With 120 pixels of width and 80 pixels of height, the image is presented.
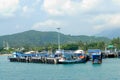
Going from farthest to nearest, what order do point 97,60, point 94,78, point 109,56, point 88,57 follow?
point 109,56 → point 88,57 → point 97,60 → point 94,78

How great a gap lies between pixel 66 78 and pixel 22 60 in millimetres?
65831

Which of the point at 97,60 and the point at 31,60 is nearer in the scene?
the point at 97,60

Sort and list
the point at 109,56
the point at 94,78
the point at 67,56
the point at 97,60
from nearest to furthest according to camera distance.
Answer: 1. the point at 94,78
2. the point at 97,60
3. the point at 67,56
4. the point at 109,56

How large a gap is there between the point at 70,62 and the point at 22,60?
1144 inches

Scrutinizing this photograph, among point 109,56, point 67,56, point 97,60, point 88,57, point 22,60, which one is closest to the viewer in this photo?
point 97,60

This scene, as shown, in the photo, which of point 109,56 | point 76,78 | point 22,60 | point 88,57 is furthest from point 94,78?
point 109,56

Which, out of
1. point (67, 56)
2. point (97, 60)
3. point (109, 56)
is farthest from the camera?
point (109, 56)

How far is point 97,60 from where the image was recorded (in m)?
102

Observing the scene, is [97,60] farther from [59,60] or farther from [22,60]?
[22,60]

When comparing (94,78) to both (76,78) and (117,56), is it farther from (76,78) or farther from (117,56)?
(117,56)

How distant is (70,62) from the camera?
103 metres

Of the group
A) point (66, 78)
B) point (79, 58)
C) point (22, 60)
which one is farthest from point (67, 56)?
point (66, 78)

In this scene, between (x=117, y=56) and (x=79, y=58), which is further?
(x=117, y=56)

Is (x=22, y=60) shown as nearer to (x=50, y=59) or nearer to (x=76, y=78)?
(x=50, y=59)
